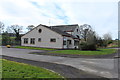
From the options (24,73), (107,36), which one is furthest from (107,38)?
(24,73)

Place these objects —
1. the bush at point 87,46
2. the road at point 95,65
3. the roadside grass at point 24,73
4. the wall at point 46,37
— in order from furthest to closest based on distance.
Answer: the wall at point 46,37, the bush at point 87,46, the road at point 95,65, the roadside grass at point 24,73

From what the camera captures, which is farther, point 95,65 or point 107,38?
point 107,38

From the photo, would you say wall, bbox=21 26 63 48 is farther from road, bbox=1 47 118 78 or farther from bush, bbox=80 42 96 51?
road, bbox=1 47 118 78

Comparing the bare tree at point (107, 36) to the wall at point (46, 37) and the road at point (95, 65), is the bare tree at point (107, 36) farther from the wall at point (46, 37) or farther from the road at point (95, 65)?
the road at point (95, 65)

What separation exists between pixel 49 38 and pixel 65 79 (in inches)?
897

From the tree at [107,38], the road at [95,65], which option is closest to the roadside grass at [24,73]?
the road at [95,65]

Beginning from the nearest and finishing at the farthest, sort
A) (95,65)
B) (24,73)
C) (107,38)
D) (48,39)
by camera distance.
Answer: (24,73) → (95,65) → (48,39) → (107,38)

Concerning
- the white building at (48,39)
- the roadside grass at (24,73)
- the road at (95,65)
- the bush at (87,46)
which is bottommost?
the road at (95,65)

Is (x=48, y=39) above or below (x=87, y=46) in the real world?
above

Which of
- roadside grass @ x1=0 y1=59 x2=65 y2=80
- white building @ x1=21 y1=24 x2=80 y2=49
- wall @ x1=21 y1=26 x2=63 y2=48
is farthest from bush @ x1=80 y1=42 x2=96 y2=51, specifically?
roadside grass @ x1=0 y1=59 x2=65 y2=80

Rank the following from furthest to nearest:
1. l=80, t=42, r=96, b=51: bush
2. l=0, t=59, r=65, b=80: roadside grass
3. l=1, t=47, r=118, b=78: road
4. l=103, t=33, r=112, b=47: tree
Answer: l=103, t=33, r=112, b=47: tree
l=80, t=42, r=96, b=51: bush
l=1, t=47, r=118, b=78: road
l=0, t=59, r=65, b=80: roadside grass

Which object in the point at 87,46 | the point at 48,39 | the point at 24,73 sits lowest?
the point at 24,73

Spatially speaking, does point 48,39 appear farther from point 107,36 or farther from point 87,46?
point 107,36

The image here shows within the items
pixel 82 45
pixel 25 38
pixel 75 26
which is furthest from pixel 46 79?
pixel 75 26
